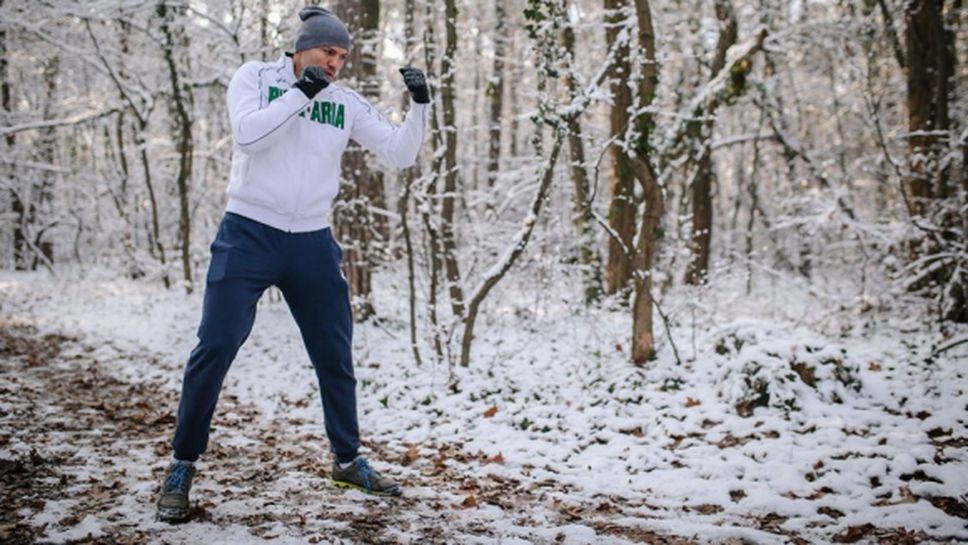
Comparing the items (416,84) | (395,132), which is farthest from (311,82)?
(395,132)

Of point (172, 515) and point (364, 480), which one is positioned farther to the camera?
point (364, 480)

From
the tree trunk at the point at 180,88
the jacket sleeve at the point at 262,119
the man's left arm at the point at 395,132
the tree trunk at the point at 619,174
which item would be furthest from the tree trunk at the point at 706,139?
the tree trunk at the point at 180,88

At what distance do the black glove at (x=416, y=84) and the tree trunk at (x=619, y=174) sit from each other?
245 centimetres

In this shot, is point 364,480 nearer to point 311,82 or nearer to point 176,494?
point 176,494

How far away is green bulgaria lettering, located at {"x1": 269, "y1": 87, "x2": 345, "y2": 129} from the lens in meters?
Result: 3.14

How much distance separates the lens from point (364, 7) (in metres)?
7.47

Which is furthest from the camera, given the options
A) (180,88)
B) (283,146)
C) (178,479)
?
(180,88)

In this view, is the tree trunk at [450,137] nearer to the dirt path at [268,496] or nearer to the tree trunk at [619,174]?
the tree trunk at [619,174]

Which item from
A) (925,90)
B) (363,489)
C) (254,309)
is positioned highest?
(925,90)

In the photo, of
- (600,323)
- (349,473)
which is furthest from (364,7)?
(349,473)

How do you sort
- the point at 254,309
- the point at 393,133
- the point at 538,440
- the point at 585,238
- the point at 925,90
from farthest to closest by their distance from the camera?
1. the point at 585,238
2. the point at 925,90
3. the point at 538,440
4. the point at 393,133
5. the point at 254,309

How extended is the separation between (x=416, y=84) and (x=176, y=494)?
2153mm

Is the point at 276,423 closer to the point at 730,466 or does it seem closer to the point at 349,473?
the point at 349,473

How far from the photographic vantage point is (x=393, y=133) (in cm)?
345
